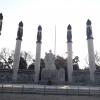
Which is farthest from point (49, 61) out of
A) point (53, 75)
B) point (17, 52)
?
point (17, 52)

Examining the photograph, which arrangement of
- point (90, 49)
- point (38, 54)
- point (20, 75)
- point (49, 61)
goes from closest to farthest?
1. point (49, 61)
2. point (90, 49)
3. point (38, 54)
4. point (20, 75)

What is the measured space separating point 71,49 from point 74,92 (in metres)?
23.8

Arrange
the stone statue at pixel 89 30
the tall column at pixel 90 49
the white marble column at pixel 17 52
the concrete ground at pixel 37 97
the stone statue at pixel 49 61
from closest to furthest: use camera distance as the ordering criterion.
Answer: the concrete ground at pixel 37 97 < the stone statue at pixel 49 61 < the tall column at pixel 90 49 < the white marble column at pixel 17 52 < the stone statue at pixel 89 30

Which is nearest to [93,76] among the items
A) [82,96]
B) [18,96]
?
[82,96]

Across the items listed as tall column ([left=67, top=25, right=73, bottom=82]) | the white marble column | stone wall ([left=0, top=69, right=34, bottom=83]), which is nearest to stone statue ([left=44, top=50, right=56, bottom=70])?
tall column ([left=67, top=25, right=73, bottom=82])

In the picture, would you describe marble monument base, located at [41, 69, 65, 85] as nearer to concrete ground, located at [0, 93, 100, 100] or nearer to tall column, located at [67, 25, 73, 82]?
tall column, located at [67, 25, 73, 82]

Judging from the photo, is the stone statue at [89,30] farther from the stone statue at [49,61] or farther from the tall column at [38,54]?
the tall column at [38,54]

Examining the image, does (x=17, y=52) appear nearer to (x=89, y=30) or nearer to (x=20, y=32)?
(x=20, y=32)

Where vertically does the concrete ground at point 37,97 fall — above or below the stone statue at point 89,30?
below

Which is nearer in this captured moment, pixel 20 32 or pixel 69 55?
pixel 69 55

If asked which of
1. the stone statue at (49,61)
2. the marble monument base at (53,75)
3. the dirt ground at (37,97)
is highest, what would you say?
the stone statue at (49,61)

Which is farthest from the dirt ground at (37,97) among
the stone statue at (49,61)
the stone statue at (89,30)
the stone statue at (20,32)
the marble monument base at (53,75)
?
the stone statue at (20,32)

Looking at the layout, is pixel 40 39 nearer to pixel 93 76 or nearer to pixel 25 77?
pixel 25 77

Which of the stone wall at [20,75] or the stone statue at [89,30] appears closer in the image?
the stone statue at [89,30]
